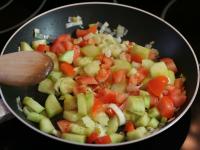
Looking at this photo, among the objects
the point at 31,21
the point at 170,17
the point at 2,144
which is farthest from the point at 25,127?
the point at 170,17

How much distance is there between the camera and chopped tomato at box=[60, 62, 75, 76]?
1338mm

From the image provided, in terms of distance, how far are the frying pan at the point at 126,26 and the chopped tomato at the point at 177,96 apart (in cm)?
3

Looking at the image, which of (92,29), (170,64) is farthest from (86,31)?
(170,64)

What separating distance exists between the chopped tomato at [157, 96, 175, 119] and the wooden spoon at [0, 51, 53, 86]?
14.5 inches

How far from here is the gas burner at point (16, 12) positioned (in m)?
1.50

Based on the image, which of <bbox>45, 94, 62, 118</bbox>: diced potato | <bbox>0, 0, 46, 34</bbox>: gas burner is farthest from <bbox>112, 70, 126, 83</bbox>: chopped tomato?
<bbox>0, 0, 46, 34</bbox>: gas burner

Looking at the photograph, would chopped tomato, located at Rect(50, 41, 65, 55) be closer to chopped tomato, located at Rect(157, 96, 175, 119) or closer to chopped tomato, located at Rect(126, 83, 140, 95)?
chopped tomato, located at Rect(126, 83, 140, 95)

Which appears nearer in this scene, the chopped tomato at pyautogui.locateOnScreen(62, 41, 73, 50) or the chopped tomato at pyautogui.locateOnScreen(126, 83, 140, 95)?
the chopped tomato at pyautogui.locateOnScreen(126, 83, 140, 95)

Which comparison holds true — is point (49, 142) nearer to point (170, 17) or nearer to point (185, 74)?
point (185, 74)

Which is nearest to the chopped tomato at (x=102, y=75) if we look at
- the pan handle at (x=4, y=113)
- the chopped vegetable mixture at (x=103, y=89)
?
the chopped vegetable mixture at (x=103, y=89)

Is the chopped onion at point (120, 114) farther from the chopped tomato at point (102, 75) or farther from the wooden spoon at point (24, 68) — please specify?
the wooden spoon at point (24, 68)

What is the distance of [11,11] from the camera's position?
61.4 inches

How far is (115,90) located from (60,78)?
189 mm

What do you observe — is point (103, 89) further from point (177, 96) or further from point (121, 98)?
point (177, 96)
